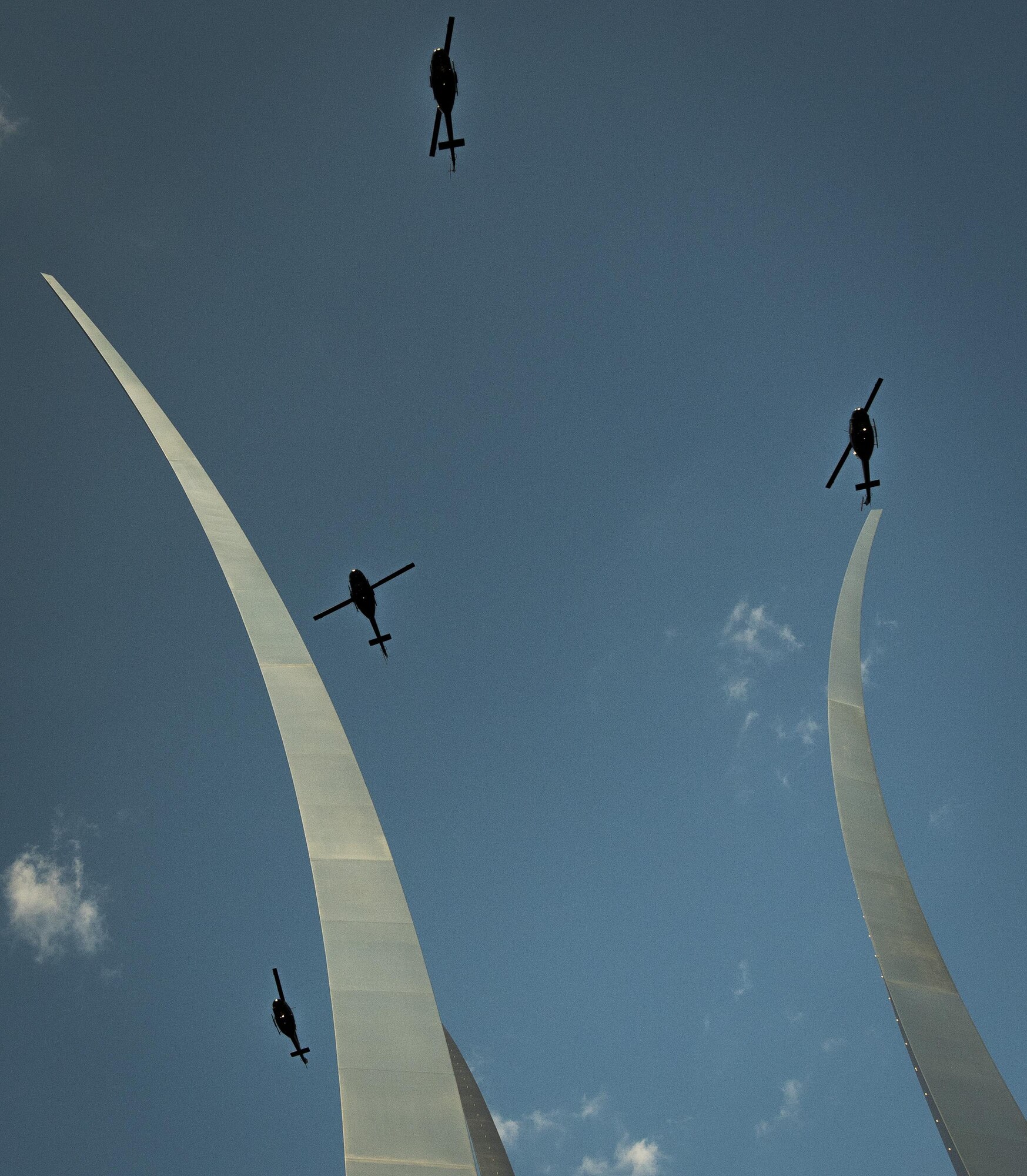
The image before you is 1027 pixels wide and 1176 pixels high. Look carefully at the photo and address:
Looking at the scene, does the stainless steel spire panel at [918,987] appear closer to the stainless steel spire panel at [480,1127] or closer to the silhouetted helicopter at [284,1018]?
the stainless steel spire panel at [480,1127]

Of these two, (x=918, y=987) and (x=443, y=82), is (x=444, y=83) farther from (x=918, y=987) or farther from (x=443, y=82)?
(x=918, y=987)

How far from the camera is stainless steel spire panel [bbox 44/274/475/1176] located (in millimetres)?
10398

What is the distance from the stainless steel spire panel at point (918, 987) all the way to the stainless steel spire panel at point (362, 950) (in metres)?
7.31

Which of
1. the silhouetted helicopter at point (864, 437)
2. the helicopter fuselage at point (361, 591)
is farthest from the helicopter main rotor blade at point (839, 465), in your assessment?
the helicopter fuselage at point (361, 591)

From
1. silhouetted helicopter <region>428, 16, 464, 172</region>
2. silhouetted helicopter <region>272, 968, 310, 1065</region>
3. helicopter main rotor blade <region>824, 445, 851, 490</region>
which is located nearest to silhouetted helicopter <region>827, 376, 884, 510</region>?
helicopter main rotor blade <region>824, 445, 851, 490</region>

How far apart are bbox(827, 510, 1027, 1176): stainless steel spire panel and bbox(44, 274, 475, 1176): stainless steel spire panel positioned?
7.31 meters

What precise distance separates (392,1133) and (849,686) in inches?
646

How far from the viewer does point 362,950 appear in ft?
39.7

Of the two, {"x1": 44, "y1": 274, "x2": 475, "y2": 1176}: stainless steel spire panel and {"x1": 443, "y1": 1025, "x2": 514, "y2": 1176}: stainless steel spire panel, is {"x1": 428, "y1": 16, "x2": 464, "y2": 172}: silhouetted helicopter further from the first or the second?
{"x1": 443, "y1": 1025, "x2": 514, "y2": 1176}: stainless steel spire panel

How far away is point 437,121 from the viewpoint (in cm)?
2516

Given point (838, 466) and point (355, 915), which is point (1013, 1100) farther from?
point (838, 466)

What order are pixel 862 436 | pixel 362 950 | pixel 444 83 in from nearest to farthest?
pixel 362 950
pixel 444 83
pixel 862 436

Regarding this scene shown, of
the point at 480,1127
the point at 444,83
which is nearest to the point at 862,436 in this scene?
the point at 444,83

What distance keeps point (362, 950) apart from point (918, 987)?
30.8 ft
